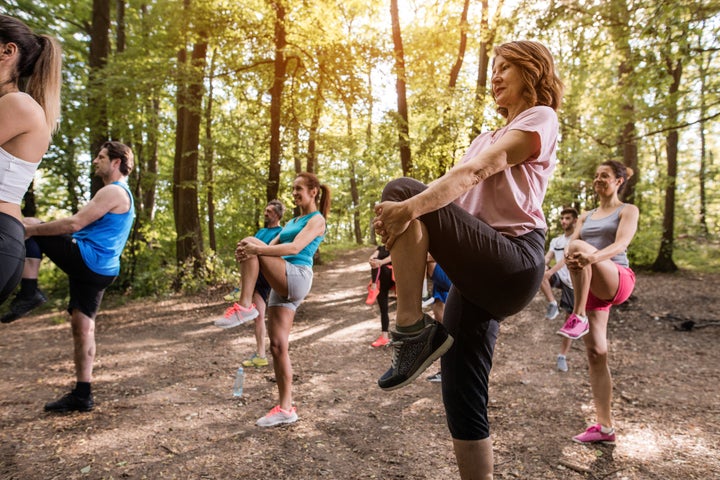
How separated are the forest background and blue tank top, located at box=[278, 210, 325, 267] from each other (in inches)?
233

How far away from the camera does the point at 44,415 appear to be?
153 inches

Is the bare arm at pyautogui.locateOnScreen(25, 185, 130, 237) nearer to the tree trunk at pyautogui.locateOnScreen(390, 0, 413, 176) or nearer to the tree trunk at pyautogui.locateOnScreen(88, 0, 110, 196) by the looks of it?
the tree trunk at pyautogui.locateOnScreen(88, 0, 110, 196)

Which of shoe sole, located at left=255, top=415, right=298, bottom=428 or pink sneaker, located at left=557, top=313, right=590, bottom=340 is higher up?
pink sneaker, located at left=557, top=313, right=590, bottom=340

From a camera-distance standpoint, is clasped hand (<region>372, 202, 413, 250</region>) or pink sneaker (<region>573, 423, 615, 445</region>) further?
pink sneaker (<region>573, 423, 615, 445</region>)

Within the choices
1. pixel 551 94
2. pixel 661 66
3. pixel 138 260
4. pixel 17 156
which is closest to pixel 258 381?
pixel 17 156

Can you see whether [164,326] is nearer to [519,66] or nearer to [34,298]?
[34,298]

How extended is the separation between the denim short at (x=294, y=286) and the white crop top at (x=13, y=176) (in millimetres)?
1915

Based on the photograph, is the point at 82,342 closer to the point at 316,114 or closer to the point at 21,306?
the point at 21,306

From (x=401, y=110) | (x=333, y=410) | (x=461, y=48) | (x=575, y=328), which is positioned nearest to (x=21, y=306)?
(x=333, y=410)

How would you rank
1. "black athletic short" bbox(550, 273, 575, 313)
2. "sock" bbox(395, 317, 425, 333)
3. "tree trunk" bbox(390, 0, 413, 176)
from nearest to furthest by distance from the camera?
"sock" bbox(395, 317, 425, 333) → "black athletic short" bbox(550, 273, 575, 313) → "tree trunk" bbox(390, 0, 413, 176)

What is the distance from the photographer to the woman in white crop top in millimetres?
1973

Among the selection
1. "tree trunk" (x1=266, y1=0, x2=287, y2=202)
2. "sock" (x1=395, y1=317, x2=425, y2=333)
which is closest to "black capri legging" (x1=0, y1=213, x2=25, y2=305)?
"sock" (x1=395, y1=317, x2=425, y2=333)

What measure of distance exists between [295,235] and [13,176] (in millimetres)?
2359

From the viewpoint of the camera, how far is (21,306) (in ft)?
10.5
